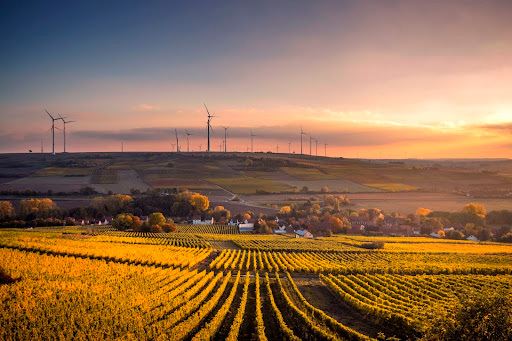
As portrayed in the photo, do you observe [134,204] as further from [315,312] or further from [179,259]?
[315,312]

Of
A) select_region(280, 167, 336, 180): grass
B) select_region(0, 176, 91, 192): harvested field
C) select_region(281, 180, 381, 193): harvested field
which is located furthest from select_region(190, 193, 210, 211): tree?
select_region(280, 167, 336, 180): grass

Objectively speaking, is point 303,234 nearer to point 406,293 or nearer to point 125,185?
point 406,293

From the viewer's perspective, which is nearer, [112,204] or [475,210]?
[112,204]

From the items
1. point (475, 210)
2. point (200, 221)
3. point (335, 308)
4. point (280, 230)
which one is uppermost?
point (335, 308)

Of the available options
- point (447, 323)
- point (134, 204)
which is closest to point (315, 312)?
point (447, 323)

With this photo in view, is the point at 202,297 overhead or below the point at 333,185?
overhead

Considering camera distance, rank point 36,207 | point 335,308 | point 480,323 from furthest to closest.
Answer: point 36,207, point 335,308, point 480,323

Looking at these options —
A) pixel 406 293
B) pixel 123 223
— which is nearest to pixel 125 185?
pixel 123 223
